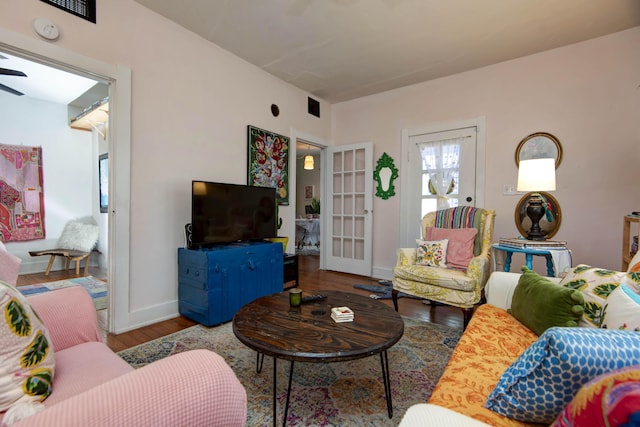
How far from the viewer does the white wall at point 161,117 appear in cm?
225

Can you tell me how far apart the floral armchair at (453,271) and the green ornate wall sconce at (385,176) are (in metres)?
1.10

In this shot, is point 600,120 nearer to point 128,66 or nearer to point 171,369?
point 171,369

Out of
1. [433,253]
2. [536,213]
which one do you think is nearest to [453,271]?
[433,253]

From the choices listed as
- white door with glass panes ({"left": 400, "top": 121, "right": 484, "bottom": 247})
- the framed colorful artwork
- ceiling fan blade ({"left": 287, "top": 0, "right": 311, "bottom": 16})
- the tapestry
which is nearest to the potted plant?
the framed colorful artwork

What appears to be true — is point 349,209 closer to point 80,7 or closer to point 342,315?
point 342,315

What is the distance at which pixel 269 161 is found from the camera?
367 centimetres

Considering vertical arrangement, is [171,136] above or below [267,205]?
above

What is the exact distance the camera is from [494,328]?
1483 millimetres

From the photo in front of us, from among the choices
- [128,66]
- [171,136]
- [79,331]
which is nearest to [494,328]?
[79,331]

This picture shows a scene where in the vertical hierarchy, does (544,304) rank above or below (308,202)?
below

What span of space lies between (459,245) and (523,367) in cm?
217

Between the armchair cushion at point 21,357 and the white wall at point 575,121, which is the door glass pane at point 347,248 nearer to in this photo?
the white wall at point 575,121

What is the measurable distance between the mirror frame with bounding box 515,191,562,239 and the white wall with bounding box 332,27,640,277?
0.19 feet

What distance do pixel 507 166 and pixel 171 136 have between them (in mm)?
3576
